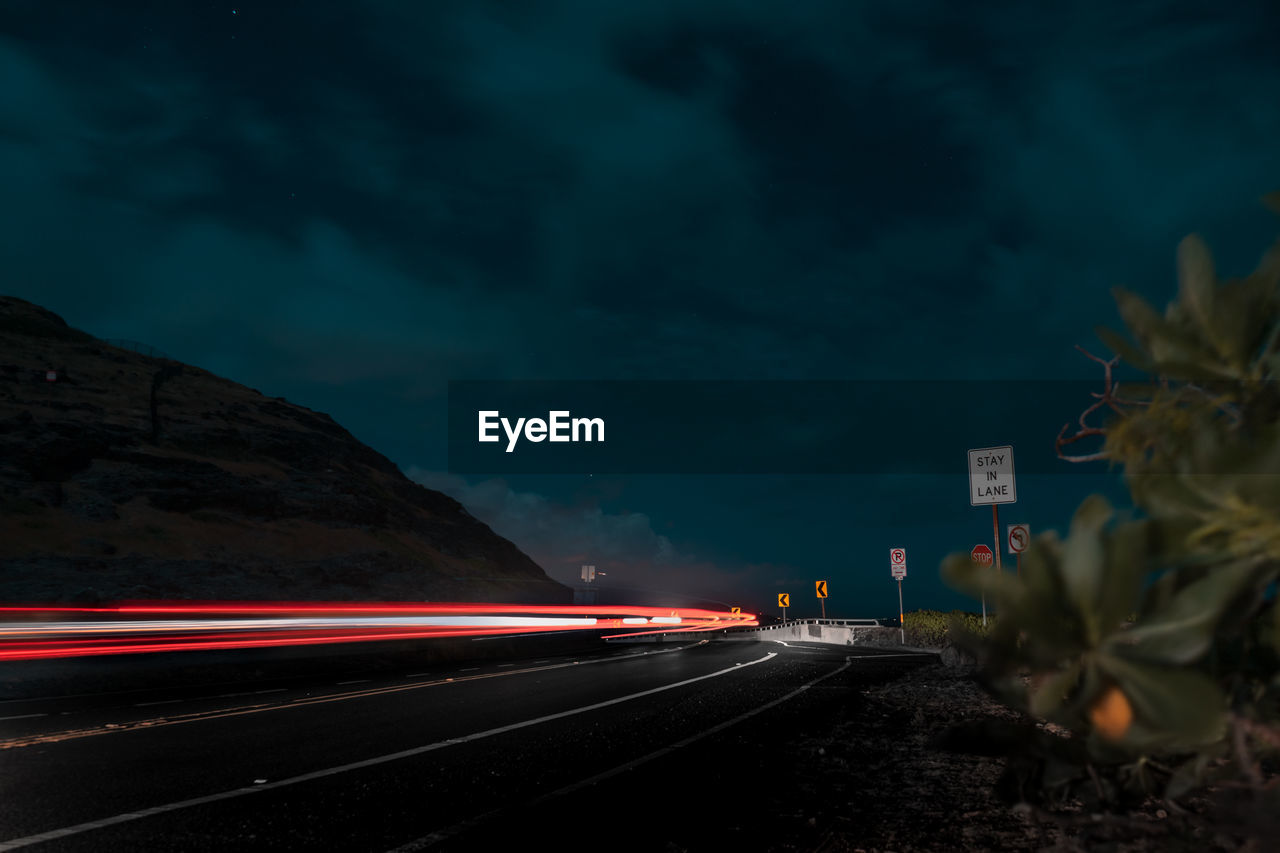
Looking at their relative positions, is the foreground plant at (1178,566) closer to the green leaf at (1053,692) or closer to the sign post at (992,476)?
the green leaf at (1053,692)

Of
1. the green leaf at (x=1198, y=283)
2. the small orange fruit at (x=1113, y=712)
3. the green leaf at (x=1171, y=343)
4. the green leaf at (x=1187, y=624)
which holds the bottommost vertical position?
the small orange fruit at (x=1113, y=712)

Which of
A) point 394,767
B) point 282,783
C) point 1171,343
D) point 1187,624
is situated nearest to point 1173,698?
point 1187,624

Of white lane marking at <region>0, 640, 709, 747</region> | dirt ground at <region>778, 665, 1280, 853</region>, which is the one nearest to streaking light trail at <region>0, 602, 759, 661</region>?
white lane marking at <region>0, 640, 709, 747</region>

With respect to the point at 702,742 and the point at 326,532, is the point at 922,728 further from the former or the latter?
the point at 326,532

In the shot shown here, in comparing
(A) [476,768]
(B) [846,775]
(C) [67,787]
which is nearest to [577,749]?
(A) [476,768]

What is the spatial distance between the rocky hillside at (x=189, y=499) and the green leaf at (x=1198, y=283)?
60.1 metres

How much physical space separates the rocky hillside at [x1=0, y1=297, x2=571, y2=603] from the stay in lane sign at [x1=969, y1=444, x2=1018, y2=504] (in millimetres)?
51907

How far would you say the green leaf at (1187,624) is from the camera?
3.86 ft

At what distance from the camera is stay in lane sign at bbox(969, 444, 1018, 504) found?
16938 millimetres

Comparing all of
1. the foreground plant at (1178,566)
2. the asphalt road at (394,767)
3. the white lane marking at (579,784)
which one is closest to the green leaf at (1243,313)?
the foreground plant at (1178,566)

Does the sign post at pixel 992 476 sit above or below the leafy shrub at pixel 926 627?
above

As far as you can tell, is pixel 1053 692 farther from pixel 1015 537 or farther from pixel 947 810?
pixel 1015 537

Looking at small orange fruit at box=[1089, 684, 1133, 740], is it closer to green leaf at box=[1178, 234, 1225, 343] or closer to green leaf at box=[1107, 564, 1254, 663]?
green leaf at box=[1107, 564, 1254, 663]

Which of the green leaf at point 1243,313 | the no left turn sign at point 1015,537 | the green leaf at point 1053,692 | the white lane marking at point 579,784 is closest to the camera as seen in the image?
the green leaf at point 1053,692
